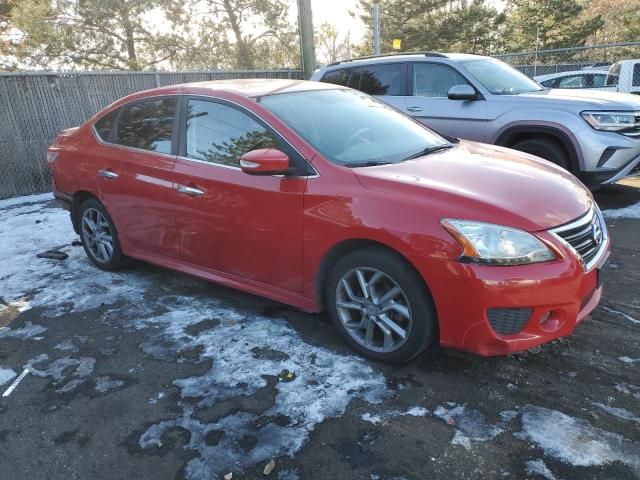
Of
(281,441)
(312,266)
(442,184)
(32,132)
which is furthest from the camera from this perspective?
(32,132)

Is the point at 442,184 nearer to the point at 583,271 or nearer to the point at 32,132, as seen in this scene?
the point at 583,271

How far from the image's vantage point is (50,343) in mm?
3664

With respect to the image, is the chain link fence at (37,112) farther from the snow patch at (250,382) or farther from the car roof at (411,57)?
the snow patch at (250,382)

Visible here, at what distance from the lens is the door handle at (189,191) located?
12.4 ft

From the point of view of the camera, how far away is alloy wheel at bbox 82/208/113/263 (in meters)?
4.85

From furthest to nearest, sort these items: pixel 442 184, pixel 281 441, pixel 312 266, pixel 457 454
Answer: pixel 312 266, pixel 442 184, pixel 281 441, pixel 457 454

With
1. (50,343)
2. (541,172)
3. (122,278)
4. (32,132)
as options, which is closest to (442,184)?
(541,172)

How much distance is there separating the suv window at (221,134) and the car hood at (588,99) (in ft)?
12.9

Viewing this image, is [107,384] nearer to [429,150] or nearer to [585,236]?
[429,150]

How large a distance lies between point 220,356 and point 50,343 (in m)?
1.29

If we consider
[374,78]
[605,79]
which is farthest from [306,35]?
[605,79]

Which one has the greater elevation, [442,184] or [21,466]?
[442,184]

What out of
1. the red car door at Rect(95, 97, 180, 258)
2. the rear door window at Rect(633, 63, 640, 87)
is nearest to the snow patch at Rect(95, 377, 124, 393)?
the red car door at Rect(95, 97, 180, 258)

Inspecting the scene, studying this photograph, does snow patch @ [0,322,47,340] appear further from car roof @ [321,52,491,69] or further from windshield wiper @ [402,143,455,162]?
car roof @ [321,52,491,69]
